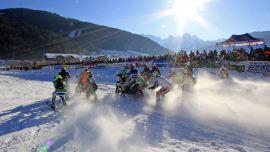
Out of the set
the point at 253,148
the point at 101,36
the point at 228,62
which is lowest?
the point at 253,148

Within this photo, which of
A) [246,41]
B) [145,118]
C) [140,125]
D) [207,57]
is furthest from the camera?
[246,41]

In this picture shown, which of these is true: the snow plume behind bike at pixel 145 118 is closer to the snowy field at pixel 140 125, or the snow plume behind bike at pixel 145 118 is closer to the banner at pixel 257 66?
the snowy field at pixel 140 125

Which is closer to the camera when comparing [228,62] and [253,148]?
[253,148]

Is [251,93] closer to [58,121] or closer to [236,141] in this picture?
[236,141]

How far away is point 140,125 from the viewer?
10.4 m

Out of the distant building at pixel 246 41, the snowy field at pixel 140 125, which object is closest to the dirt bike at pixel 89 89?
the snowy field at pixel 140 125

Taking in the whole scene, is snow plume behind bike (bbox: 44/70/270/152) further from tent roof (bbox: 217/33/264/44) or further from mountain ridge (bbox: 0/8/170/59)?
mountain ridge (bbox: 0/8/170/59)

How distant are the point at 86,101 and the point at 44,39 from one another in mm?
91931

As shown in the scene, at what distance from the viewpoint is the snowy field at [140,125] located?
8.38 m

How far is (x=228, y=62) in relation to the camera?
28.8 meters

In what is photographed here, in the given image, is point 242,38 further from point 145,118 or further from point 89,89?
point 145,118

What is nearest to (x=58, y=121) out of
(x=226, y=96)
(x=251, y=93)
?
(x=226, y=96)

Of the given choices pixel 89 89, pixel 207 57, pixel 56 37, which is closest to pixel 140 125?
pixel 89 89

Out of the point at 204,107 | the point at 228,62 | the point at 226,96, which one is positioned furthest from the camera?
the point at 228,62
